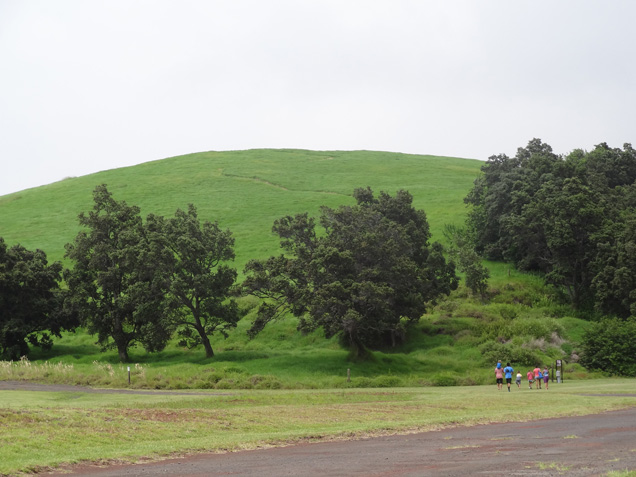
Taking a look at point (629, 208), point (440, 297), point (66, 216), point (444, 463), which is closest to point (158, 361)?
point (440, 297)

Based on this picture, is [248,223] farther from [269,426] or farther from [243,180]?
[269,426]

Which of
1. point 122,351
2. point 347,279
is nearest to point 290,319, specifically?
point 122,351

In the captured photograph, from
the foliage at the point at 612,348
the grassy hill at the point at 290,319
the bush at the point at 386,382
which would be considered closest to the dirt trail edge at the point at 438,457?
the bush at the point at 386,382

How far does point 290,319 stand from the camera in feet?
246

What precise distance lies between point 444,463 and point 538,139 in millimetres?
100563

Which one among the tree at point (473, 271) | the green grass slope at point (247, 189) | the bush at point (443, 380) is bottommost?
the bush at point (443, 380)

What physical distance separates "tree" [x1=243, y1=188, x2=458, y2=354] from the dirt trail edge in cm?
3150

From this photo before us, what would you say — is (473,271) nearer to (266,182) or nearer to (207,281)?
(207,281)

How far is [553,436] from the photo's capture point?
861 inches

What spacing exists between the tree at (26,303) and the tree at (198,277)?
50.0 feet

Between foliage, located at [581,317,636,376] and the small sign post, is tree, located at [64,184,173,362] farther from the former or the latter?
foliage, located at [581,317,636,376]

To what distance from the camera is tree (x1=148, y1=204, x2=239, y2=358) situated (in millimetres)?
61562

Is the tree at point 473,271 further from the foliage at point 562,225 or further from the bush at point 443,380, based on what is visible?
the bush at point 443,380

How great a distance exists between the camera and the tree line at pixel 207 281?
57906 millimetres
